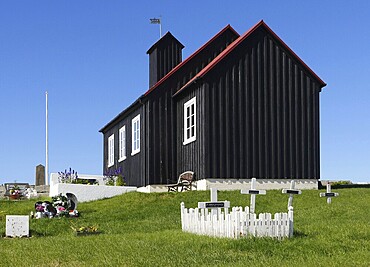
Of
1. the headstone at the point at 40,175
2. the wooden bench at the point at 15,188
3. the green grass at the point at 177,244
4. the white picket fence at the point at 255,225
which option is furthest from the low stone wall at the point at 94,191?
the white picket fence at the point at 255,225

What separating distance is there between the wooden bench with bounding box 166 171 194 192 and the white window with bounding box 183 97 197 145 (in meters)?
1.28

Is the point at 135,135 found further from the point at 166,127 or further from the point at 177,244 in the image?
the point at 177,244

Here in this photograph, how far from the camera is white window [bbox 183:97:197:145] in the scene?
Result: 27672mm

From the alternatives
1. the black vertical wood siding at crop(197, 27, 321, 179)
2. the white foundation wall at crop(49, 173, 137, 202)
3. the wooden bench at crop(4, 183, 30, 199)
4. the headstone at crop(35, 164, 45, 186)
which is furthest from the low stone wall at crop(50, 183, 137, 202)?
the headstone at crop(35, 164, 45, 186)

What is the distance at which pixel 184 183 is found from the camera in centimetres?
2766

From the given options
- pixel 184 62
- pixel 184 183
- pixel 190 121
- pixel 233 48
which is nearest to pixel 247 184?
pixel 184 183

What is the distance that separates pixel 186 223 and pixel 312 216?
15.3 ft

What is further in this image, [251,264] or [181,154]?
[181,154]

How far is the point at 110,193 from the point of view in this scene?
2975 cm

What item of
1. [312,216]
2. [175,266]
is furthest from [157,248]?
[312,216]

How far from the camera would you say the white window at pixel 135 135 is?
30.5 meters

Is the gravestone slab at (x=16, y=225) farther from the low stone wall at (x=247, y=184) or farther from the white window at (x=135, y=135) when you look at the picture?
the white window at (x=135, y=135)

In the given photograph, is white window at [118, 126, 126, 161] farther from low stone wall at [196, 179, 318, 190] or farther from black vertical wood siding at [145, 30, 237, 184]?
low stone wall at [196, 179, 318, 190]

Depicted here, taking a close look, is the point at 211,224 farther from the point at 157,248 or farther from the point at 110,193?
the point at 110,193
